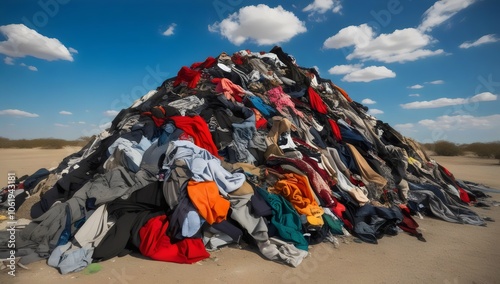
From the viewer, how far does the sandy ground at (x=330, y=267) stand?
3.14m

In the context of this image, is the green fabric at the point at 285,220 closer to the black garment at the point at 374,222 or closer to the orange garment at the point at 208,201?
the orange garment at the point at 208,201

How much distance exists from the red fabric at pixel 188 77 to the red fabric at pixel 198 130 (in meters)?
2.25

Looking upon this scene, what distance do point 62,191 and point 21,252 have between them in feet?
5.34

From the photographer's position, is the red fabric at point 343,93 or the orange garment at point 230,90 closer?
the orange garment at point 230,90

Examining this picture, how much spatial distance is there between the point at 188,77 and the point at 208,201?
513cm

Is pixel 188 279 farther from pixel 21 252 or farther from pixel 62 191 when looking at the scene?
pixel 62 191

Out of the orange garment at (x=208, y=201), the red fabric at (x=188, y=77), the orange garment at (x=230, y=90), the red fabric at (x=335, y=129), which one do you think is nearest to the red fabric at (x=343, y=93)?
the red fabric at (x=335, y=129)

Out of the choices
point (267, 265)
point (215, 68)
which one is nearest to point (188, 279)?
point (267, 265)

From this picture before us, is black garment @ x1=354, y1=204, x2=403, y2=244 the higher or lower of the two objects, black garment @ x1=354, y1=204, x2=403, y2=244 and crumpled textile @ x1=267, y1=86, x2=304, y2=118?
the lower

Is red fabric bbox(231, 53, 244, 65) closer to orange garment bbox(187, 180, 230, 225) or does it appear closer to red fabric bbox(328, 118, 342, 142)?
red fabric bbox(328, 118, 342, 142)

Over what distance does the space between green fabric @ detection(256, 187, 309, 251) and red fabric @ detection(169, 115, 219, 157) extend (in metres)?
1.48

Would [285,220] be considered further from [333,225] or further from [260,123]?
[260,123]

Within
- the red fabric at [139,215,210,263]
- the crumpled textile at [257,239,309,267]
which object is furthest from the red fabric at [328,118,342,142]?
the red fabric at [139,215,210,263]

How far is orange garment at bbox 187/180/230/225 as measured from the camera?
151 inches
